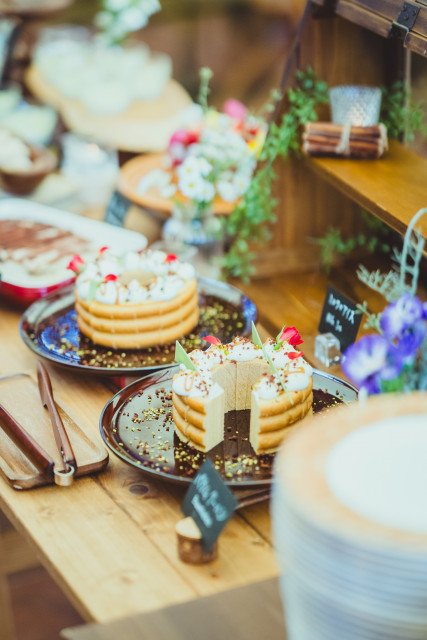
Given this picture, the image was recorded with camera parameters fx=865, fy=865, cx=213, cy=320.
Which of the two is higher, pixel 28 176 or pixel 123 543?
pixel 28 176

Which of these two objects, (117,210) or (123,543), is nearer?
(123,543)

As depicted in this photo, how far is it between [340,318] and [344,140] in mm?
515

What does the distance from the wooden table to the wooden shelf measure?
2.47ft

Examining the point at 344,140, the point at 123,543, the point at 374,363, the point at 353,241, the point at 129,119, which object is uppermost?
the point at 344,140

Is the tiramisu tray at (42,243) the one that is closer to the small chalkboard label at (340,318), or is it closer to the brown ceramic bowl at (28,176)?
the brown ceramic bowl at (28,176)

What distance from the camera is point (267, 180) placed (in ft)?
8.16

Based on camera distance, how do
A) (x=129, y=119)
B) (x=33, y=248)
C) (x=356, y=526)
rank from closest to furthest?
(x=356, y=526) → (x=33, y=248) → (x=129, y=119)

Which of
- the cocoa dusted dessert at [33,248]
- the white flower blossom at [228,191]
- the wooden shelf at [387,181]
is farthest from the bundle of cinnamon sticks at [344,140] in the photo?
the cocoa dusted dessert at [33,248]

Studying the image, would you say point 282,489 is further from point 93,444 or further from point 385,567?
point 93,444

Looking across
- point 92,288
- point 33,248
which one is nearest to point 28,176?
point 33,248

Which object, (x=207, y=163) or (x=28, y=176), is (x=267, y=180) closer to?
(x=207, y=163)

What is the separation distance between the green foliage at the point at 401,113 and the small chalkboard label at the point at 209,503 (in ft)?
4.26

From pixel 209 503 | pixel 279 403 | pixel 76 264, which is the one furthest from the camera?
pixel 76 264

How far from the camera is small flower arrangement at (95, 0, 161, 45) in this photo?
169 inches
